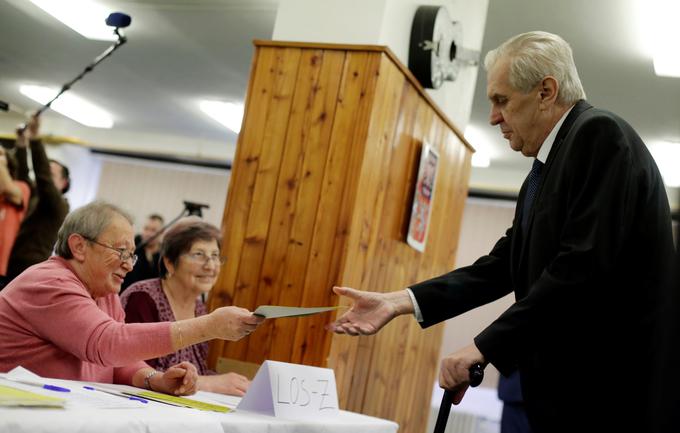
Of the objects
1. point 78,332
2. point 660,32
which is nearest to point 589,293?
point 78,332

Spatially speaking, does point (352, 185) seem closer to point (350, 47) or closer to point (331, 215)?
point (331, 215)

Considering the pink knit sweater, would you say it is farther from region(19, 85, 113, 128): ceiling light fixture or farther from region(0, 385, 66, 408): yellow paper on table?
region(19, 85, 113, 128): ceiling light fixture

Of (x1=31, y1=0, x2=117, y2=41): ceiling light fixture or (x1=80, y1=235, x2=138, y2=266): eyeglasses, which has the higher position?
(x1=31, y1=0, x2=117, y2=41): ceiling light fixture

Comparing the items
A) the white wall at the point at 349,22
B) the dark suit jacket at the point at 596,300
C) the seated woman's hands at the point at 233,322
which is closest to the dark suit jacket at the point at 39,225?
the white wall at the point at 349,22

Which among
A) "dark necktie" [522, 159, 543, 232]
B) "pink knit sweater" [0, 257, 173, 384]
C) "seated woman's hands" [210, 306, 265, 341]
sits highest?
"dark necktie" [522, 159, 543, 232]

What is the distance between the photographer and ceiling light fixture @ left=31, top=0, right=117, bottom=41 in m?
6.05

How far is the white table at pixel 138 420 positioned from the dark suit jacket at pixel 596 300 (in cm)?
55

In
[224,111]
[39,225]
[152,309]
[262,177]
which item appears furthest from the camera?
[224,111]

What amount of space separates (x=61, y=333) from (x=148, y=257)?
455cm

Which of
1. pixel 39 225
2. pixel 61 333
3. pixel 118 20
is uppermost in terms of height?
pixel 118 20

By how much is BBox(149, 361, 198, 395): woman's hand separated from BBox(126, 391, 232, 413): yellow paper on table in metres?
0.05

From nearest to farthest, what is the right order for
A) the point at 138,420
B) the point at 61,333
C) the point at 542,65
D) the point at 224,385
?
the point at 138,420 < the point at 542,65 < the point at 61,333 < the point at 224,385

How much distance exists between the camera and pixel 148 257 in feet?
21.5

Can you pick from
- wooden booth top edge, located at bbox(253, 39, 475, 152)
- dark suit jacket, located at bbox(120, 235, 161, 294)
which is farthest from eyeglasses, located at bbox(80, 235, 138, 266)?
dark suit jacket, located at bbox(120, 235, 161, 294)
